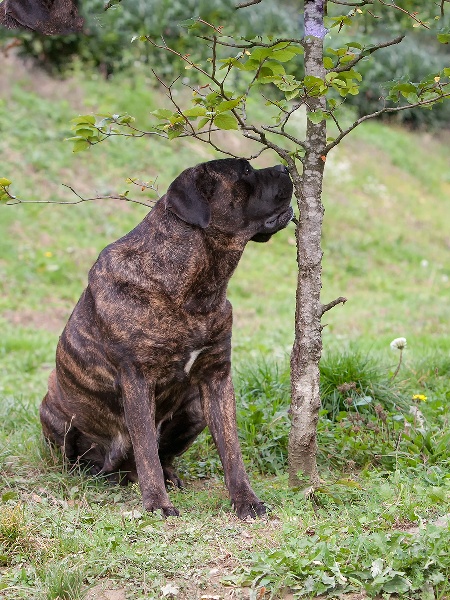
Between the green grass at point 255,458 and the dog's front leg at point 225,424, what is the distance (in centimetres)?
17

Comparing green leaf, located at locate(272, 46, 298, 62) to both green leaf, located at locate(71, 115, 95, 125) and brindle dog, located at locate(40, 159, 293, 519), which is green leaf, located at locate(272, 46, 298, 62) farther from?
green leaf, located at locate(71, 115, 95, 125)

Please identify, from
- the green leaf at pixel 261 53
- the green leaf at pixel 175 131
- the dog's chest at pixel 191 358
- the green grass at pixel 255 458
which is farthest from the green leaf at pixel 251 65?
the green grass at pixel 255 458

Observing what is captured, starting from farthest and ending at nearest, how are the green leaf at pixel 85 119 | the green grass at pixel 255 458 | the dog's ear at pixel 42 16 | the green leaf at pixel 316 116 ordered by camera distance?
the green leaf at pixel 85 119, the dog's ear at pixel 42 16, the green leaf at pixel 316 116, the green grass at pixel 255 458

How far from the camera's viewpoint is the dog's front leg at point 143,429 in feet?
12.6

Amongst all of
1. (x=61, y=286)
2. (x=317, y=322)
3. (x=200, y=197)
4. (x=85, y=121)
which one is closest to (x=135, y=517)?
(x=317, y=322)

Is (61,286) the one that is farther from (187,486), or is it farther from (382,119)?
(382,119)

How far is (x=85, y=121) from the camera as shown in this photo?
12.3 ft

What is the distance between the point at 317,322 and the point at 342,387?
3.51 ft

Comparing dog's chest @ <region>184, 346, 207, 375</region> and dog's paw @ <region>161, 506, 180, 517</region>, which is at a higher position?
dog's chest @ <region>184, 346, 207, 375</region>

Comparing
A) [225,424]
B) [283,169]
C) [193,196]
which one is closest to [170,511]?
[225,424]

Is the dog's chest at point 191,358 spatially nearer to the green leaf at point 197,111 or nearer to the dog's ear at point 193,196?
the dog's ear at point 193,196

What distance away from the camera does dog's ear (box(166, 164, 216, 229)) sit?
12.6 feet

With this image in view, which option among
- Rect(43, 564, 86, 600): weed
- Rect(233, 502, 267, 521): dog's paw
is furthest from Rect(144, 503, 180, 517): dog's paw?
Rect(43, 564, 86, 600): weed

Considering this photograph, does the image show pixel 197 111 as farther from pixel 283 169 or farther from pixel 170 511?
pixel 170 511
